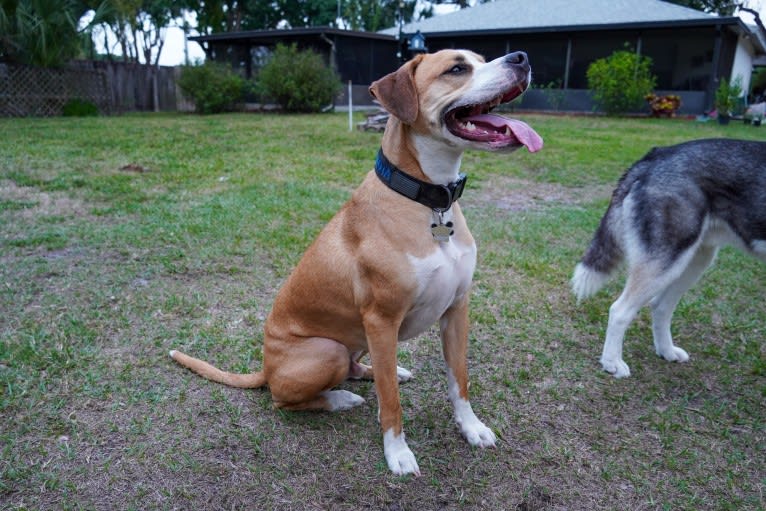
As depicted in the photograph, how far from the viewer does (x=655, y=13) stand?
74.5ft

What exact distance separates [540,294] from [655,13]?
22.8m

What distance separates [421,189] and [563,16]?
80.9 ft

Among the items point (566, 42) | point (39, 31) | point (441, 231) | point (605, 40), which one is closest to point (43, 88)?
point (39, 31)

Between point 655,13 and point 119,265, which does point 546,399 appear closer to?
point 119,265

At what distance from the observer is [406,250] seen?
249 cm

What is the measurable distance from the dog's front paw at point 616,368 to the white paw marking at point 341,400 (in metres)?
1.57

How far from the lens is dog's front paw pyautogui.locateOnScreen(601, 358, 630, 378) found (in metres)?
3.50

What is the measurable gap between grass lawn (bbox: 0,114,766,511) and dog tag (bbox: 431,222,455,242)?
41.9 inches

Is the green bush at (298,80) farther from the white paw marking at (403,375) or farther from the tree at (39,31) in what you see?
the white paw marking at (403,375)

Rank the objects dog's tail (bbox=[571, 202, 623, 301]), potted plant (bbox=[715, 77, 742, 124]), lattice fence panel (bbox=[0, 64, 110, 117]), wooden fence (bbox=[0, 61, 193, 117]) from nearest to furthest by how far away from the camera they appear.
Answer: dog's tail (bbox=[571, 202, 623, 301]) < lattice fence panel (bbox=[0, 64, 110, 117]) < wooden fence (bbox=[0, 61, 193, 117]) < potted plant (bbox=[715, 77, 742, 124])

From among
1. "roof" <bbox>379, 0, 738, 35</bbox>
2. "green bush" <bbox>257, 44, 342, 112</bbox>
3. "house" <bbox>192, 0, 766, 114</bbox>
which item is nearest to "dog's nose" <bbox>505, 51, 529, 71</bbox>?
"green bush" <bbox>257, 44, 342, 112</bbox>

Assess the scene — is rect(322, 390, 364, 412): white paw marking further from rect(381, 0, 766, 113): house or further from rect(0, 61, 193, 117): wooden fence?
rect(0, 61, 193, 117): wooden fence

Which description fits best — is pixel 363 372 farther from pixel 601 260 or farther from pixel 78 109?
pixel 78 109

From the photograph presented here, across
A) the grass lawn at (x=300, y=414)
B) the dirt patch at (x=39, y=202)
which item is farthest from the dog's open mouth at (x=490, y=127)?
the dirt patch at (x=39, y=202)
